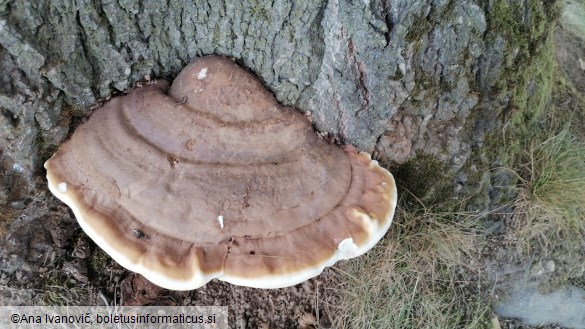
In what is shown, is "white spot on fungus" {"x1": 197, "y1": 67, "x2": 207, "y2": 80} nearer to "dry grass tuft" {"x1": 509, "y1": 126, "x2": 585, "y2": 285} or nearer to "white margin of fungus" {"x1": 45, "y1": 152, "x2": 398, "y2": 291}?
"white margin of fungus" {"x1": 45, "y1": 152, "x2": 398, "y2": 291}

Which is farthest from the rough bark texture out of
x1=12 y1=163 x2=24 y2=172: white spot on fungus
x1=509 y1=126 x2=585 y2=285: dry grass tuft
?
x1=509 y1=126 x2=585 y2=285: dry grass tuft

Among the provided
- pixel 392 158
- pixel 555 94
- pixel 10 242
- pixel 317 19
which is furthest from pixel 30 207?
pixel 555 94

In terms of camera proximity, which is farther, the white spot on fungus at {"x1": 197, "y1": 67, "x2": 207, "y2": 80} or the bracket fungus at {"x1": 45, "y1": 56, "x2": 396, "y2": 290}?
the white spot on fungus at {"x1": 197, "y1": 67, "x2": 207, "y2": 80}

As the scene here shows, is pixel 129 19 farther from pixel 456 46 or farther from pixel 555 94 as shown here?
pixel 555 94

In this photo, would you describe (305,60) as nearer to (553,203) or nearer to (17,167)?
(17,167)

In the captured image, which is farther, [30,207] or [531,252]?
[531,252]

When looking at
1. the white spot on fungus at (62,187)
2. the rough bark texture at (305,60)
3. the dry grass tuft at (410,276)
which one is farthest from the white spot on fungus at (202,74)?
the dry grass tuft at (410,276)

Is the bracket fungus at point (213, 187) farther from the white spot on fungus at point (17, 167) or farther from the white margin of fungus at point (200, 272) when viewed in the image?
the white spot on fungus at point (17, 167)
